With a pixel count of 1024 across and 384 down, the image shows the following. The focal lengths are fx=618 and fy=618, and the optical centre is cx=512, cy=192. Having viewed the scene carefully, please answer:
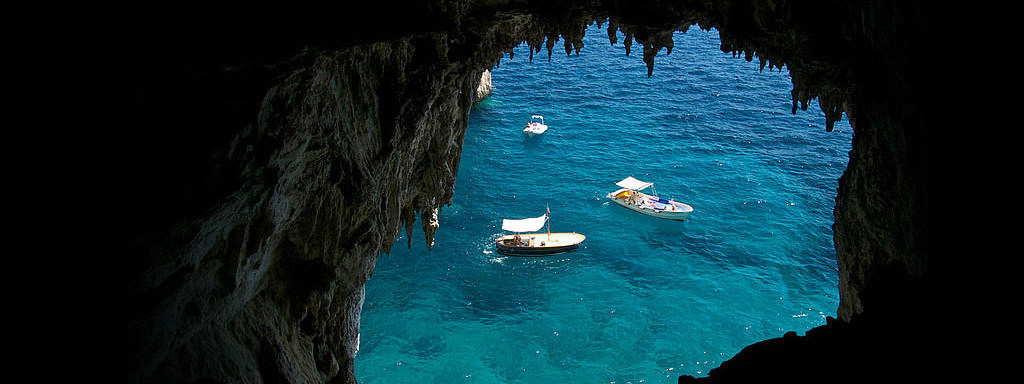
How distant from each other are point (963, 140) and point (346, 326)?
43.9 ft

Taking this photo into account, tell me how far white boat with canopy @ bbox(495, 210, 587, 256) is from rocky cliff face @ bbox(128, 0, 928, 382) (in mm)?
18512

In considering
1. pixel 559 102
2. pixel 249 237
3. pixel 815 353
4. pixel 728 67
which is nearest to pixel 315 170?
pixel 249 237

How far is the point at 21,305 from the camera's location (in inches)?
216

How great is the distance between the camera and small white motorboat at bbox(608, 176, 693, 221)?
39.4 meters

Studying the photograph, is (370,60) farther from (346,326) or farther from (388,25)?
(346,326)

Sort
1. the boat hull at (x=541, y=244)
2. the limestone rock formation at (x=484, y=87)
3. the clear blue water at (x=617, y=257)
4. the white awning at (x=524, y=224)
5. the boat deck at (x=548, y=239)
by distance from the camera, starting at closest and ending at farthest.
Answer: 1. the clear blue water at (x=617, y=257)
2. the boat hull at (x=541, y=244)
3. the boat deck at (x=548, y=239)
4. the white awning at (x=524, y=224)
5. the limestone rock formation at (x=484, y=87)

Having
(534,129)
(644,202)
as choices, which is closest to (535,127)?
(534,129)

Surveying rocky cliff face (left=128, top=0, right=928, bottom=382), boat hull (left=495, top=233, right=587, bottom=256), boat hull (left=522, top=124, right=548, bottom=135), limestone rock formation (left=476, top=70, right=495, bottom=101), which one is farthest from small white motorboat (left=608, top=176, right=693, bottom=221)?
rocky cliff face (left=128, top=0, right=928, bottom=382)

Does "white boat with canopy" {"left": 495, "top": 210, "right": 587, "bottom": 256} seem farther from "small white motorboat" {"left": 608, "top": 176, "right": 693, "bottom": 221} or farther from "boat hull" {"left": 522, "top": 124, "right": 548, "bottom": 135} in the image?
"boat hull" {"left": 522, "top": 124, "right": 548, "bottom": 135}

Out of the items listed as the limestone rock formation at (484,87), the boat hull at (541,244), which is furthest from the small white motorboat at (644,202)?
the limestone rock formation at (484,87)

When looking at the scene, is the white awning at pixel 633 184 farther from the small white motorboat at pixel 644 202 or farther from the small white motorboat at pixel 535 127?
the small white motorboat at pixel 535 127

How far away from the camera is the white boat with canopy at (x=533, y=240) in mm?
35438

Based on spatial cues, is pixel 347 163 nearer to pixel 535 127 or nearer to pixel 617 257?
pixel 617 257

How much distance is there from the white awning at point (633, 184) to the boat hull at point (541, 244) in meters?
6.42
